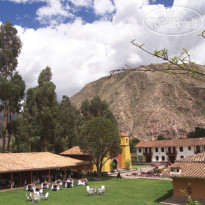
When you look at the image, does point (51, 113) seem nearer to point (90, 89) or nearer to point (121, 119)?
point (121, 119)

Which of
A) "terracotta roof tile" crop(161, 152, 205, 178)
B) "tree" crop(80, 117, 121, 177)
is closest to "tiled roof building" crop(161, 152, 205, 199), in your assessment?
"terracotta roof tile" crop(161, 152, 205, 178)

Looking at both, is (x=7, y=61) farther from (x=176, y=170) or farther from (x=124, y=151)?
(x=176, y=170)

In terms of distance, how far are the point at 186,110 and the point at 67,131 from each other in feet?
241

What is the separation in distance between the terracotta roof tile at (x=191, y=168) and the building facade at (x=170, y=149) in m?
33.7

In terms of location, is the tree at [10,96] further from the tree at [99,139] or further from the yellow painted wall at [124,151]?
the yellow painted wall at [124,151]

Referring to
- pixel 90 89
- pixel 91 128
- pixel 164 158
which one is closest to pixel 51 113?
pixel 91 128

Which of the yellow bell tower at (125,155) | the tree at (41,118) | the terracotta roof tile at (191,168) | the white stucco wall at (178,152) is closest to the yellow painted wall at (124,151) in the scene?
the yellow bell tower at (125,155)

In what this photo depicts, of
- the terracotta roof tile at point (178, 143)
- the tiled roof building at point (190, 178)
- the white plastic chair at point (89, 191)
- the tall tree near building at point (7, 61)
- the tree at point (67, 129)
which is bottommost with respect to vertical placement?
the white plastic chair at point (89, 191)

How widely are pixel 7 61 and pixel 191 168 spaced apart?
92.9 ft

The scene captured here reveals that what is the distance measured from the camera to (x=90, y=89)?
157 m

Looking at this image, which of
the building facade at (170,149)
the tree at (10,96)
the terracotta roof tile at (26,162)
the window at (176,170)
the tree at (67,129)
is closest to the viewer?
the window at (176,170)

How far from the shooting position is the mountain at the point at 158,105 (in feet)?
305

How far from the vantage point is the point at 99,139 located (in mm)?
27391

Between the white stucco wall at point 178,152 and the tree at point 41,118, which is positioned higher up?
the tree at point 41,118
